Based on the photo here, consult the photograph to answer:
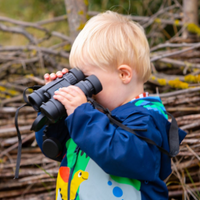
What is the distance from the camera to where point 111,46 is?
134 cm

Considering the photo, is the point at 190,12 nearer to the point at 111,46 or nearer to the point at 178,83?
the point at 178,83

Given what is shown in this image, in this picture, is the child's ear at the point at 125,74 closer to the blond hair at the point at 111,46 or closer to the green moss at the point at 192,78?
the blond hair at the point at 111,46

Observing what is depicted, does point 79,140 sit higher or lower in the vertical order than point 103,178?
higher

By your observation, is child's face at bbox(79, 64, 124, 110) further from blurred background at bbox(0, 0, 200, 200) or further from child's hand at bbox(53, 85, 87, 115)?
blurred background at bbox(0, 0, 200, 200)

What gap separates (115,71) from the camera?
1.37 metres

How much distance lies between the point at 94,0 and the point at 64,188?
3.09 meters

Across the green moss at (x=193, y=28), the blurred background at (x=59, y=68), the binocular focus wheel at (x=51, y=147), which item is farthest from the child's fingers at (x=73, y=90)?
the green moss at (x=193, y=28)

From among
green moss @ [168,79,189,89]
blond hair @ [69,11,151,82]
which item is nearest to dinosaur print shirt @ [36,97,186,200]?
blond hair @ [69,11,151,82]

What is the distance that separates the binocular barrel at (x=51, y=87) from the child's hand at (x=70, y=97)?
2.9 inches

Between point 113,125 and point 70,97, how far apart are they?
0.27 meters

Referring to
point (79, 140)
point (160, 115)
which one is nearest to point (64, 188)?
point (79, 140)

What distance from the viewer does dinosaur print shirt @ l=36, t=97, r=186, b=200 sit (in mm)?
1138

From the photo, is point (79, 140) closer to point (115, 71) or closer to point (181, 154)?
point (115, 71)

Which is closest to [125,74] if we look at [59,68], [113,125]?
[113,125]
